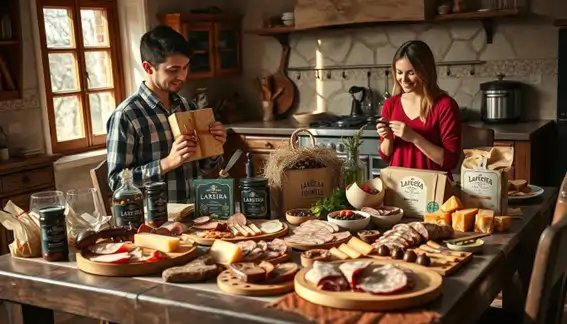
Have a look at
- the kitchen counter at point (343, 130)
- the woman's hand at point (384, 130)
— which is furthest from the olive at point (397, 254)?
the kitchen counter at point (343, 130)

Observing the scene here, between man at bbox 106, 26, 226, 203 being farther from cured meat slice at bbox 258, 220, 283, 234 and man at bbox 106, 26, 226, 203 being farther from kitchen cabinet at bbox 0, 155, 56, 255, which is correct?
kitchen cabinet at bbox 0, 155, 56, 255

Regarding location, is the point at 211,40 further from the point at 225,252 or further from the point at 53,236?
the point at 225,252

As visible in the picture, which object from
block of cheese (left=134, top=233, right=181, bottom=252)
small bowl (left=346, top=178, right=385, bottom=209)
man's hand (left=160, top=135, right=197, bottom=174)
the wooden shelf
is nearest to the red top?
small bowl (left=346, top=178, right=385, bottom=209)

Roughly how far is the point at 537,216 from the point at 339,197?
2.23 ft

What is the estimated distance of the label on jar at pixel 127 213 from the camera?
206 centimetres

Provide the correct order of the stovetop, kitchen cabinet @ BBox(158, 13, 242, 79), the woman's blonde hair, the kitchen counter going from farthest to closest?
kitchen cabinet @ BBox(158, 13, 242, 79), the stovetop, the kitchen counter, the woman's blonde hair

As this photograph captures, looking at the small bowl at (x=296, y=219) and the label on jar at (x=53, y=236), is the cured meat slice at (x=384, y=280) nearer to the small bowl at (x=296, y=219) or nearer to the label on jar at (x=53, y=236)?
the small bowl at (x=296, y=219)

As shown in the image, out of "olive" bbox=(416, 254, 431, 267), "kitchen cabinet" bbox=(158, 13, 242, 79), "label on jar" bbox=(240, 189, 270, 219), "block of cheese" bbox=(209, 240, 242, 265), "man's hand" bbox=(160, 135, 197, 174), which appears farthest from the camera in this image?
"kitchen cabinet" bbox=(158, 13, 242, 79)

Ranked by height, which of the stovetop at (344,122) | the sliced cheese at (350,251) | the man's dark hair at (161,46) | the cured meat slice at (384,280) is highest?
the man's dark hair at (161,46)

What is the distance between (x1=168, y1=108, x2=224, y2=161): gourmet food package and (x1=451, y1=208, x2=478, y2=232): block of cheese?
0.92 meters

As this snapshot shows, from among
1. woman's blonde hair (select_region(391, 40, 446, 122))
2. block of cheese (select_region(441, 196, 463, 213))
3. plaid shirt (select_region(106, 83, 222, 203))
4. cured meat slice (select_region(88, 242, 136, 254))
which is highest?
woman's blonde hair (select_region(391, 40, 446, 122))

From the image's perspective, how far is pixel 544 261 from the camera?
1.49 metres

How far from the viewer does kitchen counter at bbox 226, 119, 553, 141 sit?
13.0ft

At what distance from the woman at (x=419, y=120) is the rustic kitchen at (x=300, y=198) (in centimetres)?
2
